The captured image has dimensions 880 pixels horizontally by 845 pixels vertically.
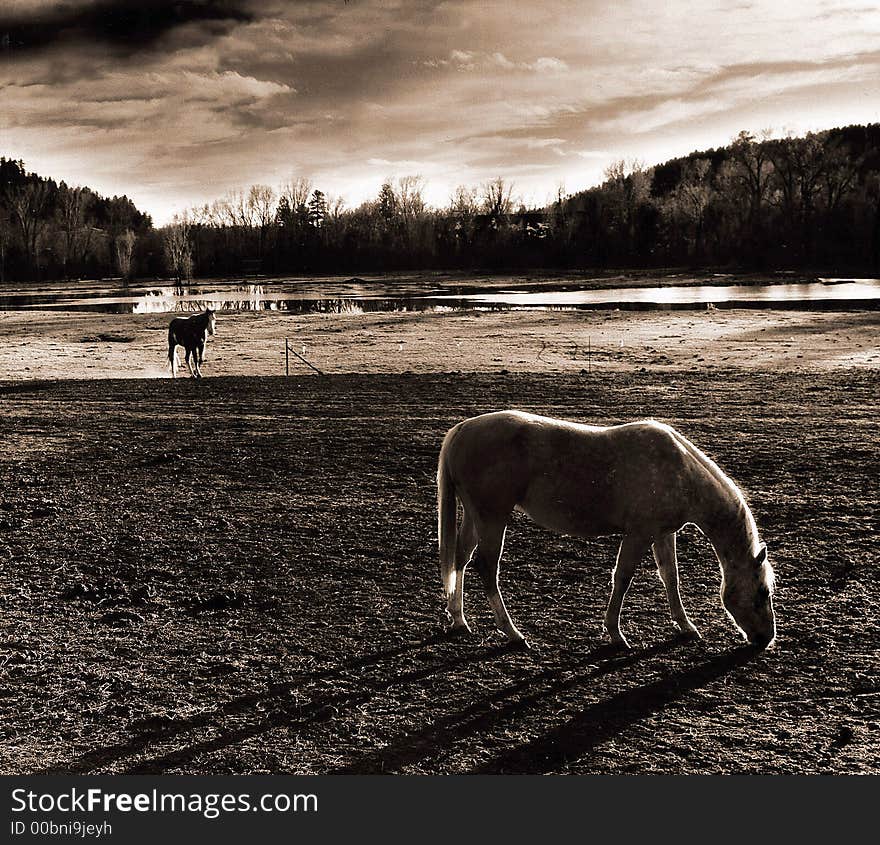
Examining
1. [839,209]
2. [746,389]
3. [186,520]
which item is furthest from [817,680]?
[839,209]

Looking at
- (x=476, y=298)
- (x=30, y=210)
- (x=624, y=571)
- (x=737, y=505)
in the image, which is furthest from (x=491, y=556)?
(x=30, y=210)

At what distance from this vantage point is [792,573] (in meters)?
7.40

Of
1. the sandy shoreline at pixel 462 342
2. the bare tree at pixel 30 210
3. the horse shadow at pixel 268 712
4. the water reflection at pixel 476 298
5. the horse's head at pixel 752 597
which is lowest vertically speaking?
the horse shadow at pixel 268 712

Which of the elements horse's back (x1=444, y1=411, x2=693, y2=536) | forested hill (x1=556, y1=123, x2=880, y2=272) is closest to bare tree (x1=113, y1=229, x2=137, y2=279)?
forested hill (x1=556, y1=123, x2=880, y2=272)

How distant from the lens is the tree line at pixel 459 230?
95.3 metres

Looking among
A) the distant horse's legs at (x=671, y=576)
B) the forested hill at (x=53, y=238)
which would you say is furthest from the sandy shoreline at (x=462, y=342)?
the forested hill at (x=53, y=238)

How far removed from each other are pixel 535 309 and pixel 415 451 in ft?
103

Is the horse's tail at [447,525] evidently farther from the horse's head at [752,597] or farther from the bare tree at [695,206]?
the bare tree at [695,206]

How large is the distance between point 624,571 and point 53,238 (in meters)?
Result: 114

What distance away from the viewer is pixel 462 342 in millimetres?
28656

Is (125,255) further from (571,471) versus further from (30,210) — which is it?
(571,471)

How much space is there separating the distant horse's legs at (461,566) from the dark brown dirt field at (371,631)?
0.56ft

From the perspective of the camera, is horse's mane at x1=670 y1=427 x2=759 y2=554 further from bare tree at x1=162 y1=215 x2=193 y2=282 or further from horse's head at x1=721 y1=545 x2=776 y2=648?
bare tree at x1=162 y1=215 x2=193 y2=282

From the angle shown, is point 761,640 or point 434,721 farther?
point 761,640
